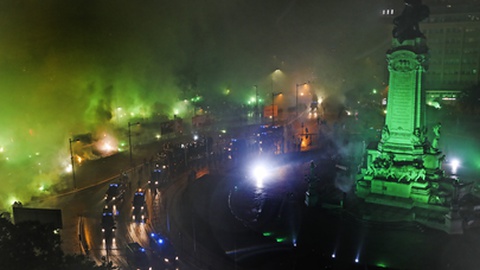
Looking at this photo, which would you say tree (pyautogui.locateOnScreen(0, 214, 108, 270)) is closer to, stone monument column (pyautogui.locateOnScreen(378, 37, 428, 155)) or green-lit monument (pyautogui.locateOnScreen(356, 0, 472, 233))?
green-lit monument (pyautogui.locateOnScreen(356, 0, 472, 233))

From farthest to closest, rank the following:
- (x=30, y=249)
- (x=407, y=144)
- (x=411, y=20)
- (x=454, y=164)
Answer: (x=454, y=164), (x=407, y=144), (x=411, y=20), (x=30, y=249)

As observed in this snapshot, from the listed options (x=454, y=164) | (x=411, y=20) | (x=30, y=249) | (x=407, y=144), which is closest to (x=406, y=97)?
(x=407, y=144)

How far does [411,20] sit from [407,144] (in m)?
8.87

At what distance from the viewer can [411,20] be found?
28.8 m

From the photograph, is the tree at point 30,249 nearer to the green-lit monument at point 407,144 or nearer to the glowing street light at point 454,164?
the green-lit monument at point 407,144

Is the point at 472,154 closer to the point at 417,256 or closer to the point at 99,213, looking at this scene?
the point at 417,256

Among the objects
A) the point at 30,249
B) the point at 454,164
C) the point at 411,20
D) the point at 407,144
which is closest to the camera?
the point at 30,249

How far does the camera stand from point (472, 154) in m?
40.0

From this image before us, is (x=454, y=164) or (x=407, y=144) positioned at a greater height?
(x=407, y=144)

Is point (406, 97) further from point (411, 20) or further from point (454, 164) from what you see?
point (454, 164)

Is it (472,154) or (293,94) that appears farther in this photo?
(293,94)

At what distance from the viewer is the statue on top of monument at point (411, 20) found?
1128 inches

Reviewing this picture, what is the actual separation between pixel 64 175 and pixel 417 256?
1234 inches

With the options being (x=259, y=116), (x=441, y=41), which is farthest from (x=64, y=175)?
(x=441, y=41)
